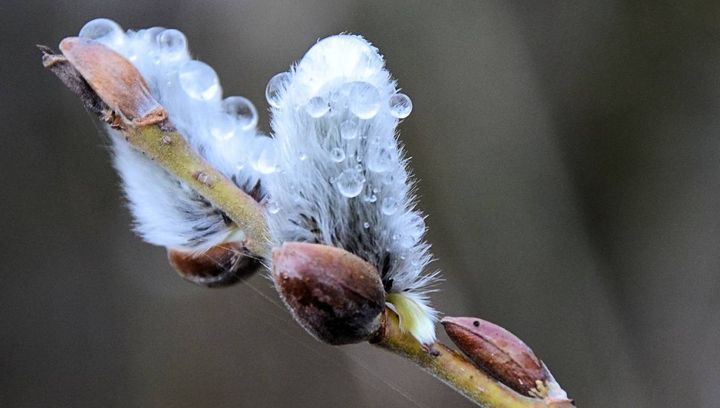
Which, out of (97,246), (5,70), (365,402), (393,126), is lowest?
(365,402)

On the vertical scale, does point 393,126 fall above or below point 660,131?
above

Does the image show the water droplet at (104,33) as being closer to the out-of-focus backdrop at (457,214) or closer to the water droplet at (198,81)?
the water droplet at (198,81)

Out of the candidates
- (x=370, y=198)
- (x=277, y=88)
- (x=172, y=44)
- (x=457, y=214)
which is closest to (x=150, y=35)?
(x=172, y=44)

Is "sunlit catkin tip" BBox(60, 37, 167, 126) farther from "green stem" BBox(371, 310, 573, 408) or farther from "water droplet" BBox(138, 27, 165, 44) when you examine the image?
"green stem" BBox(371, 310, 573, 408)

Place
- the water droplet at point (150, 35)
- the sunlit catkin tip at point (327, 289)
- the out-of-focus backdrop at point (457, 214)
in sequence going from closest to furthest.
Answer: the sunlit catkin tip at point (327, 289)
the water droplet at point (150, 35)
the out-of-focus backdrop at point (457, 214)

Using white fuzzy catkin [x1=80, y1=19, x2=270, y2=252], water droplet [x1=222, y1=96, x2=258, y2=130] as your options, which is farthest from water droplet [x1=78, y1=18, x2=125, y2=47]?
water droplet [x1=222, y1=96, x2=258, y2=130]

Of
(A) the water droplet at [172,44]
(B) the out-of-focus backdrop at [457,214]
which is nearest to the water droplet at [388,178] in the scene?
(A) the water droplet at [172,44]

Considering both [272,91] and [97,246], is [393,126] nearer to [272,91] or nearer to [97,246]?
[272,91]

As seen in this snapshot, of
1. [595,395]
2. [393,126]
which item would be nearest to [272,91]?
[393,126]
